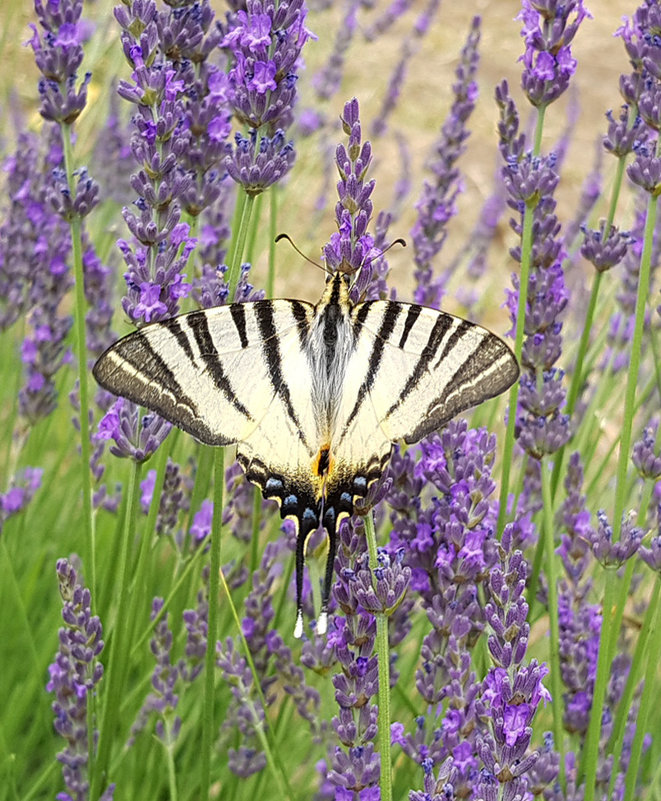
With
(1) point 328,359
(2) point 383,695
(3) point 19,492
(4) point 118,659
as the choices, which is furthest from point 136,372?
(3) point 19,492

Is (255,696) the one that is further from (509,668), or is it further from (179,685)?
(509,668)

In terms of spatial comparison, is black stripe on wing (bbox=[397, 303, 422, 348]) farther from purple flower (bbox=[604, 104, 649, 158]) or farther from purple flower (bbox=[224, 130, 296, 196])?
purple flower (bbox=[604, 104, 649, 158])

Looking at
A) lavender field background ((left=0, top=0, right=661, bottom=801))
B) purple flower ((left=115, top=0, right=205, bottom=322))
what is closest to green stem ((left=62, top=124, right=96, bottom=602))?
lavender field background ((left=0, top=0, right=661, bottom=801))

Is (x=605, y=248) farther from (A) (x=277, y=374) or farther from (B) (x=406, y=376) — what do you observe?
(A) (x=277, y=374)

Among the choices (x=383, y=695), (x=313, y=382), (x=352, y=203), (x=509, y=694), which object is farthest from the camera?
(x=313, y=382)

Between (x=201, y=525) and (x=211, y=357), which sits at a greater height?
(x=211, y=357)
